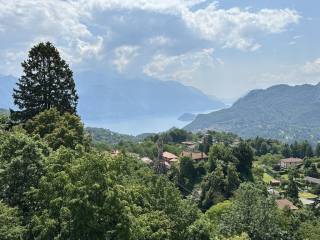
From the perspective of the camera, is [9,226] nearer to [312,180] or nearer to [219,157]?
[219,157]

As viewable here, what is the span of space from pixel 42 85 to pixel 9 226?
73.3 ft

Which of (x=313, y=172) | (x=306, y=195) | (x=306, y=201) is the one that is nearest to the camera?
(x=306, y=201)

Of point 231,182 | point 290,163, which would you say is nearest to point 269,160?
point 290,163

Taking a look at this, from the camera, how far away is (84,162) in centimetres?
1599

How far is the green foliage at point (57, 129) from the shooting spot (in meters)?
25.8

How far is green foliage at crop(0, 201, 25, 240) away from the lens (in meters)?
14.5

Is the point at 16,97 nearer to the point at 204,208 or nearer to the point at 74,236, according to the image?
the point at 74,236

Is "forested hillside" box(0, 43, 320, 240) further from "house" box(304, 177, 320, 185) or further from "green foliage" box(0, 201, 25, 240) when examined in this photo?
"house" box(304, 177, 320, 185)

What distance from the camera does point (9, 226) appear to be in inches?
589

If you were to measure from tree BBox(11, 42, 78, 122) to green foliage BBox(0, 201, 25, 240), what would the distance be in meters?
21.0

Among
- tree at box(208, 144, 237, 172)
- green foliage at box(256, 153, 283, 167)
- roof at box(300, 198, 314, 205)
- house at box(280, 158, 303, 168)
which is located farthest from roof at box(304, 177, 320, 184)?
tree at box(208, 144, 237, 172)

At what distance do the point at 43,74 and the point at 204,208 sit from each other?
117 ft

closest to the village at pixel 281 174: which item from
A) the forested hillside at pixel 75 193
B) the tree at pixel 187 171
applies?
the tree at pixel 187 171

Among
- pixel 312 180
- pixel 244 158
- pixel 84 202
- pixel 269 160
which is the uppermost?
pixel 84 202
